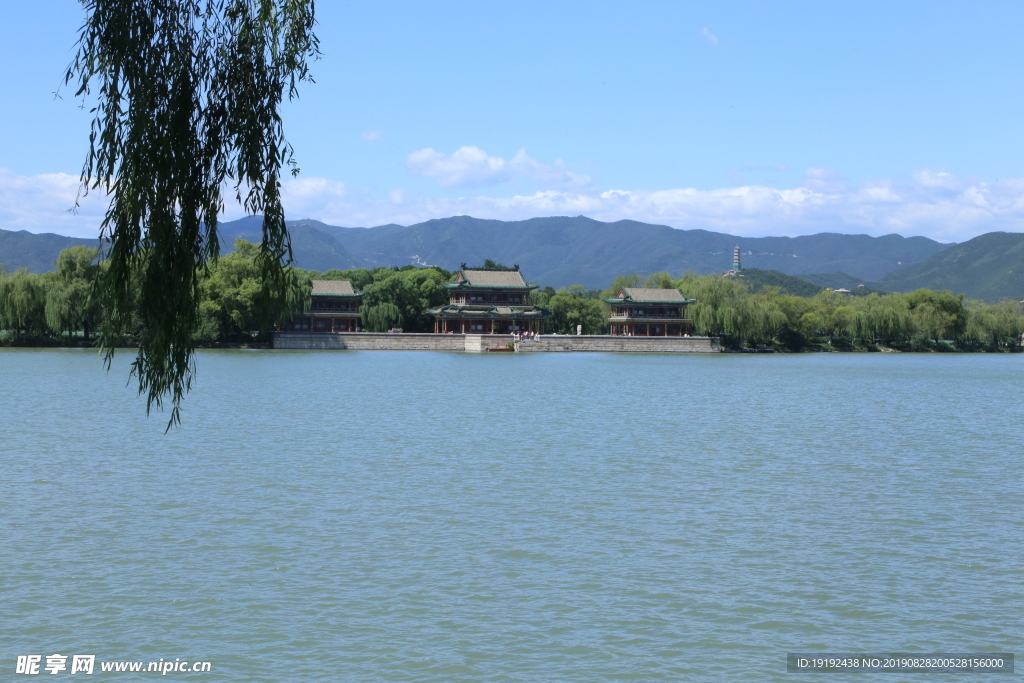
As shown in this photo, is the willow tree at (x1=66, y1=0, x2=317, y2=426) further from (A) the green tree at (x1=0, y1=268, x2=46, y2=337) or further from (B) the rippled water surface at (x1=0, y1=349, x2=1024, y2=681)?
(A) the green tree at (x1=0, y1=268, x2=46, y2=337)

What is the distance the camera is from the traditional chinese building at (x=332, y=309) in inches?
2884

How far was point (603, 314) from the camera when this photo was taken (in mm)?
86250

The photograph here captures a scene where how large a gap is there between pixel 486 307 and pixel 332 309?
38.8 ft

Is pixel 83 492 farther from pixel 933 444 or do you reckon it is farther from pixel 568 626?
pixel 933 444

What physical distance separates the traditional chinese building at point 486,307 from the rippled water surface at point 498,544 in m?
51.8

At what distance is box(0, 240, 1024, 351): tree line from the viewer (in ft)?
190

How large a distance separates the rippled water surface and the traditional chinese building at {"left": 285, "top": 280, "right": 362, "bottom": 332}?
162 ft

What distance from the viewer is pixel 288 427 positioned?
22141 mm

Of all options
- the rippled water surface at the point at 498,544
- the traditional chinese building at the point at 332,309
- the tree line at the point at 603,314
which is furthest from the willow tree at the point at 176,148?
the traditional chinese building at the point at 332,309

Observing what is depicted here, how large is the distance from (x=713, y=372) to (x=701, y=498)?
36.7 metres

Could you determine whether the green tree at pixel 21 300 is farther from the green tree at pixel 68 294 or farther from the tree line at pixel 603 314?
the green tree at pixel 68 294

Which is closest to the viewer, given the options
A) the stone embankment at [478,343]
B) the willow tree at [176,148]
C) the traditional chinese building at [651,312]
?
the willow tree at [176,148]

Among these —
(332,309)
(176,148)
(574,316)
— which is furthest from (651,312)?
(176,148)

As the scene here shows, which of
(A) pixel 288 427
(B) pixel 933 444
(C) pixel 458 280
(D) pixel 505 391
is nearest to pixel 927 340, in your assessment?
(C) pixel 458 280
